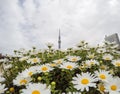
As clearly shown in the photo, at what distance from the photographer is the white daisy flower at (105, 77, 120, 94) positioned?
5.34 ft

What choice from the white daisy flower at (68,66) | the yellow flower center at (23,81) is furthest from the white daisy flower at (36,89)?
the white daisy flower at (68,66)

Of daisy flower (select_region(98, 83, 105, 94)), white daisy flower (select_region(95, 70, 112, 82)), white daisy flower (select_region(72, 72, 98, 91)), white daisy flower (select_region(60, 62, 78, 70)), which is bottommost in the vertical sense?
daisy flower (select_region(98, 83, 105, 94))

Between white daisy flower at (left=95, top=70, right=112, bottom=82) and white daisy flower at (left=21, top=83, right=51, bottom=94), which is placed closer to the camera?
white daisy flower at (left=21, top=83, right=51, bottom=94)

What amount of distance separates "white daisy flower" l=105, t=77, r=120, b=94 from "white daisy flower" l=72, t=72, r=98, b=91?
8 cm

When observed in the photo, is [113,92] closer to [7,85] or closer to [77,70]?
[77,70]

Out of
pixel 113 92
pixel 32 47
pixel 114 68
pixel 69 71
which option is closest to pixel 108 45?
pixel 32 47

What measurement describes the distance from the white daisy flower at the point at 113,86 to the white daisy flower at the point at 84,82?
78 millimetres

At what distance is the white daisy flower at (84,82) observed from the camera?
1640 mm

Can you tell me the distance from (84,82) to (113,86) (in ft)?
0.56

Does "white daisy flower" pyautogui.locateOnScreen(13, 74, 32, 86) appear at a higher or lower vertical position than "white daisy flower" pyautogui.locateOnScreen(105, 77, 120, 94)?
higher

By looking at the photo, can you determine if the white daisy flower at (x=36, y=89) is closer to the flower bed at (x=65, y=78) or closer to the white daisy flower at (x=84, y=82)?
the flower bed at (x=65, y=78)

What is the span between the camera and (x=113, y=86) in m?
1.66

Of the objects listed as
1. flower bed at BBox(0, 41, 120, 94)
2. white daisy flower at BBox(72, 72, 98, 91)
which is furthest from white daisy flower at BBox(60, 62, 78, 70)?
white daisy flower at BBox(72, 72, 98, 91)

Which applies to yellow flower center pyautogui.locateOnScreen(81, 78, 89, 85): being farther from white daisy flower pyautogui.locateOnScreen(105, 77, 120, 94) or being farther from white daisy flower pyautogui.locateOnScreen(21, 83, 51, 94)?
white daisy flower pyautogui.locateOnScreen(21, 83, 51, 94)
